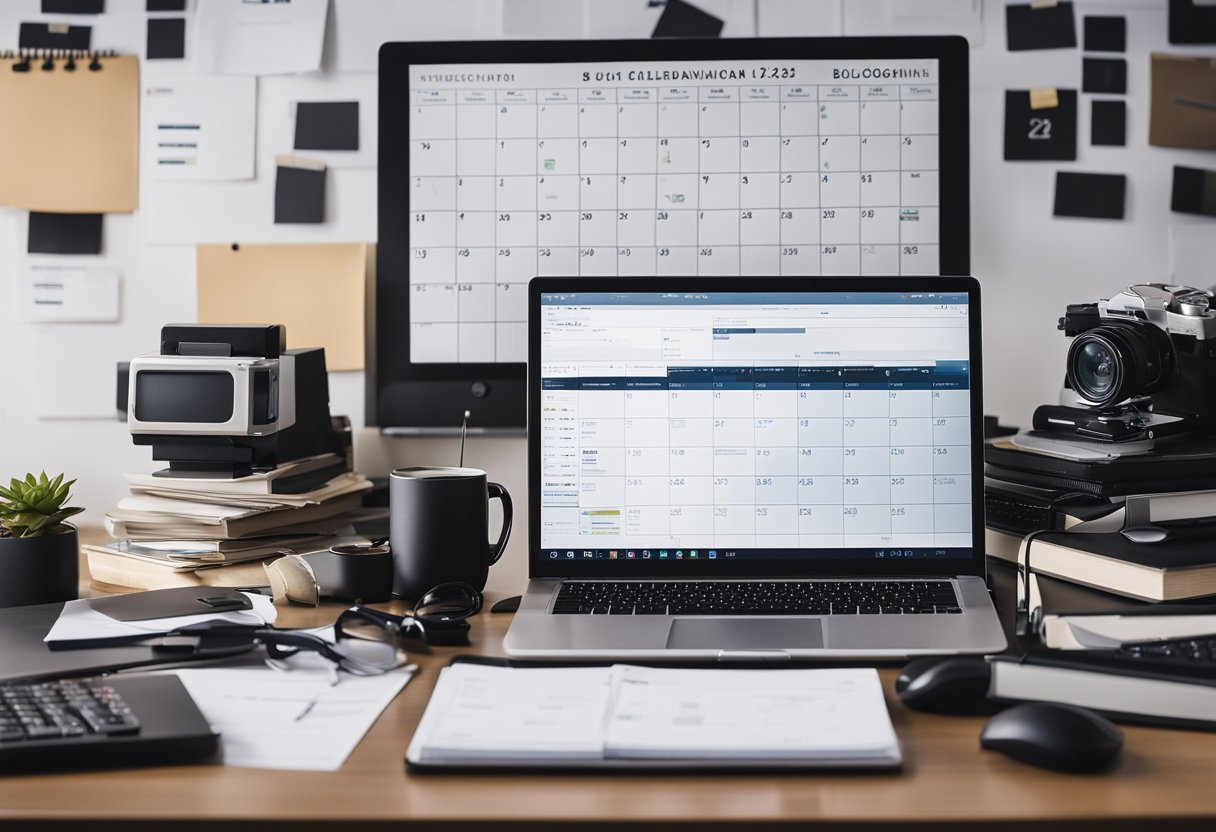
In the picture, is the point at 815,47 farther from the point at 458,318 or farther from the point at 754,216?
the point at 458,318

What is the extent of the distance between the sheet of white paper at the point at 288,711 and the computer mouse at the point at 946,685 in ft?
1.31

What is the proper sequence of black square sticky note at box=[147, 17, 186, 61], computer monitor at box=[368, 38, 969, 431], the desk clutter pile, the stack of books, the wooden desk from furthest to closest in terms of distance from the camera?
black square sticky note at box=[147, 17, 186, 61]
computer monitor at box=[368, 38, 969, 431]
the stack of books
the desk clutter pile
the wooden desk

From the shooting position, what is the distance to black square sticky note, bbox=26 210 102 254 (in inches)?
57.1

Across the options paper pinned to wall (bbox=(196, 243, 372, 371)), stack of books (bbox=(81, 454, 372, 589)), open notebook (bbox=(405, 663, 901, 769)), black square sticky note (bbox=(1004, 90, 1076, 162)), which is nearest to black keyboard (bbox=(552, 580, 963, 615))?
open notebook (bbox=(405, 663, 901, 769))

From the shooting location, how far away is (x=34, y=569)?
102cm

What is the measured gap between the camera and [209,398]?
3.73 feet

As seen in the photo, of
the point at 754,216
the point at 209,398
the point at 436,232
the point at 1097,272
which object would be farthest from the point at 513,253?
the point at 1097,272

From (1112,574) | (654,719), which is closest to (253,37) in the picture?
(654,719)

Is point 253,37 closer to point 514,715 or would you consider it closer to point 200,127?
point 200,127

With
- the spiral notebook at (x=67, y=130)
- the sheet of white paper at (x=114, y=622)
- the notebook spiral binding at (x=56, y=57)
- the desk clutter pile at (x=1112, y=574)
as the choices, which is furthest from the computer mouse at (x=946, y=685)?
the notebook spiral binding at (x=56, y=57)

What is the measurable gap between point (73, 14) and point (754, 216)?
3.34 ft

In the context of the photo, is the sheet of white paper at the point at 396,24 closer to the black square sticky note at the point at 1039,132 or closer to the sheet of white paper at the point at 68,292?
the sheet of white paper at the point at 68,292

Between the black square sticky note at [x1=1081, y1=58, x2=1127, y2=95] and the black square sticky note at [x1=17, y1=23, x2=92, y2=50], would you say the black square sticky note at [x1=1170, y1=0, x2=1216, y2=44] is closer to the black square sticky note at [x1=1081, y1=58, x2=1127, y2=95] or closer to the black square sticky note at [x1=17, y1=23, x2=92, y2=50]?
the black square sticky note at [x1=1081, y1=58, x2=1127, y2=95]

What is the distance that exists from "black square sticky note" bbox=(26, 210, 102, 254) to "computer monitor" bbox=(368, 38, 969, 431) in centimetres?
45
